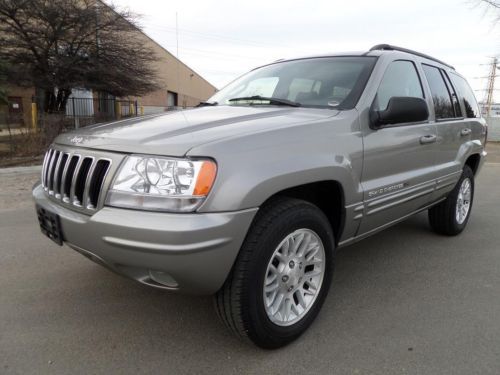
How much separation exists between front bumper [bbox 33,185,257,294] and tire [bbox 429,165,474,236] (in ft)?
10.0

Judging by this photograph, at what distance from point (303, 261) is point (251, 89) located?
1.75 m

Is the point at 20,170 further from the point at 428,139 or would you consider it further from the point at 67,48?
the point at 67,48

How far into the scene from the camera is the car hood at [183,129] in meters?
2.17

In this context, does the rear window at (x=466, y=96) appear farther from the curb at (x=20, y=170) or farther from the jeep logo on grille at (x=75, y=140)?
the curb at (x=20, y=170)

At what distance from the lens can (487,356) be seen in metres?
2.44

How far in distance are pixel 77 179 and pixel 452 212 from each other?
12.3 ft

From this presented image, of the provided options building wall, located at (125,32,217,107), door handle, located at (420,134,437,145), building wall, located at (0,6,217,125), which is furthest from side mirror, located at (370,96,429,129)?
building wall, located at (125,32,217,107)

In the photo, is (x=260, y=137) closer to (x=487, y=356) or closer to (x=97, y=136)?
(x=97, y=136)

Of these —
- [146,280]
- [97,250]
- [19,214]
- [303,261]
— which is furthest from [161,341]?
[19,214]

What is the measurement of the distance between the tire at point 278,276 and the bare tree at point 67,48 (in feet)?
52.7

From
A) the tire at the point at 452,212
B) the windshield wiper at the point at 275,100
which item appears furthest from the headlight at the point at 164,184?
the tire at the point at 452,212

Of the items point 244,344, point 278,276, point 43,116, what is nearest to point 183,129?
point 278,276

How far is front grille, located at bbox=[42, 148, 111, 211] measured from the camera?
2246mm

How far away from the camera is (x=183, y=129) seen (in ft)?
7.87
